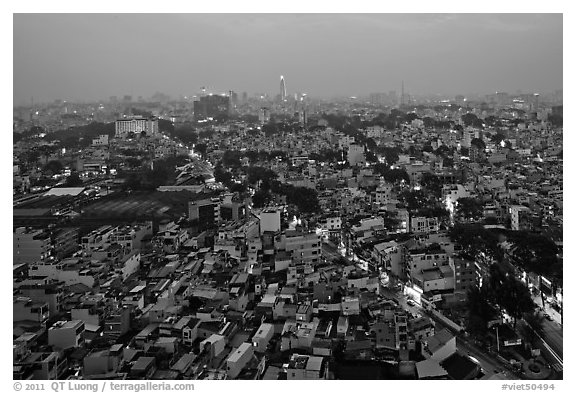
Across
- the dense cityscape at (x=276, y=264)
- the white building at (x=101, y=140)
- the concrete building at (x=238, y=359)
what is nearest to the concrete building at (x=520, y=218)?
the dense cityscape at (x=276, y=264)

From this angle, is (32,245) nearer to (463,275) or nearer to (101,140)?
(463,275)

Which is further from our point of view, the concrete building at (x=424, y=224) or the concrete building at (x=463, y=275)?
the concrete building at (x=424, y=224)

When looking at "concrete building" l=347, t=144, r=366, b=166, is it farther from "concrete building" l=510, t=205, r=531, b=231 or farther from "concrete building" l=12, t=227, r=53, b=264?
"concrete building" l=12, t=227, r=53, b=264

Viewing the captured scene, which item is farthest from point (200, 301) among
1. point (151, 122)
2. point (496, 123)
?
point (496, 123)

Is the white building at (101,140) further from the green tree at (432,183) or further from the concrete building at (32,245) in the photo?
the green tree at (432,183)

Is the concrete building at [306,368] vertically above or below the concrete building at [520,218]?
below

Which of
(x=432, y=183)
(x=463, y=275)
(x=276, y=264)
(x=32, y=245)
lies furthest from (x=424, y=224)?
(x=32, y=245)

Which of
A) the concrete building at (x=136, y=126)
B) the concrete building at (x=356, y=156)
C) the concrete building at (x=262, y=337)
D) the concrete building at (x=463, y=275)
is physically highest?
the concrete building at (x=136, y=126)

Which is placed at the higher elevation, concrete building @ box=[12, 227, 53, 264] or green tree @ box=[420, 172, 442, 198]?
green tree @ box=[420, 172, 442, 198]

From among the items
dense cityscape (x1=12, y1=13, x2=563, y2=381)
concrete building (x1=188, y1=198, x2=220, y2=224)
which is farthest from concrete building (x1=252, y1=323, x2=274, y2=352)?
concrete building (x1=188, y1=198, x2=220, y2=224)
